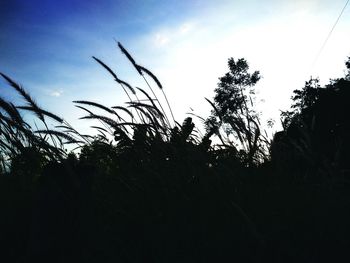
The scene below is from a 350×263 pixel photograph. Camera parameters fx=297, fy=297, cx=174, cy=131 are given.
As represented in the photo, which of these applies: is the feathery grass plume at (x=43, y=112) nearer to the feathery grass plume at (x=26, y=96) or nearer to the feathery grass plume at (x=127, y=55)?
the feathery grass plume at (x=26, y=96)

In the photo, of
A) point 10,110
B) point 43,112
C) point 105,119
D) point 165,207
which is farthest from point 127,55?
point 165,207

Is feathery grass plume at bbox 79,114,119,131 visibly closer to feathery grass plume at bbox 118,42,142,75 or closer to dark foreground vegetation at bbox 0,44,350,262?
dark foreground vegetation at bbox 0,44,350,262

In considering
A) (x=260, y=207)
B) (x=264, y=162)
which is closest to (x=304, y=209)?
(x=260, y=207)

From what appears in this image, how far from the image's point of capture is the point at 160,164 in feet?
5.65

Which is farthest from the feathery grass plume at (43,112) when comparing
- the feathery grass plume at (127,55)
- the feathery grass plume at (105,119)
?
the feathery grass plume at (127,55)

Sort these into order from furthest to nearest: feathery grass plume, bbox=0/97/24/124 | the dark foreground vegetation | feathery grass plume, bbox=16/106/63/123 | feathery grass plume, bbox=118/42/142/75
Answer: feathery grass plume, bbox=118/42/142/75 → feathery grass plume, bbox=16/106/63/123 → feathery grass plume, bbox=0/97/24/124 → the dark foreground vegetation

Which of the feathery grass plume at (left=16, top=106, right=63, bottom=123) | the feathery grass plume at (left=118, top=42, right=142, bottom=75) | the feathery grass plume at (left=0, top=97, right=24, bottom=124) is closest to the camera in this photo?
the feathery grass plume at (left=0, top=97, right=24, bottom=124)

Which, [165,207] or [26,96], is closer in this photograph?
[165,207]

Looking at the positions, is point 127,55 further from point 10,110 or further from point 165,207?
Result: point 165,207

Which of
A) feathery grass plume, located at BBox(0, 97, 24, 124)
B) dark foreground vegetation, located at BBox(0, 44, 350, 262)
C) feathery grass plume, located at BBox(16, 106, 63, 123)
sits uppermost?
feathery grass plume, located at BBox(16, 106, 63, 123)

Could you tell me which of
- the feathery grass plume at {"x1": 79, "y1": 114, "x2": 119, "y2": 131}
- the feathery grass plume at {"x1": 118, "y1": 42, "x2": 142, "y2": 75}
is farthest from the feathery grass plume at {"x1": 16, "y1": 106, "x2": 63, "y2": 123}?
the feathery grass plume at {"x1": 118, "y1": 42, "x2": 142, "y2": 75}

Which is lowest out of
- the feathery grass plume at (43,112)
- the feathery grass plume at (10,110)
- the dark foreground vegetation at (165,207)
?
the dark foreground vegetation at (165,207)

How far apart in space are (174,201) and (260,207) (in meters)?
0.41

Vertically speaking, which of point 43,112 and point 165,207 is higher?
point 43,112
